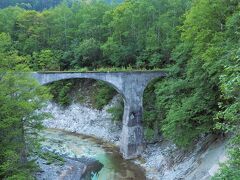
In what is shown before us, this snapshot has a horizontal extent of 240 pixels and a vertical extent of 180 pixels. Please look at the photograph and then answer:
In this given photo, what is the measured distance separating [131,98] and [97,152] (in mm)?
5443

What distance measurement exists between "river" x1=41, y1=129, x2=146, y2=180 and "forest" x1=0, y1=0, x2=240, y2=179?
3897 mm

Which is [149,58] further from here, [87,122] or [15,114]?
[15,114]

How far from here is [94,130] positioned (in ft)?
109

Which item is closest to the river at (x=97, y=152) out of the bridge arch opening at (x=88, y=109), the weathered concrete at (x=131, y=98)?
the bridge arch opening at (x=88, y=109)

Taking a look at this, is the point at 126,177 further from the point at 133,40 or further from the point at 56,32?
the point at 56,32

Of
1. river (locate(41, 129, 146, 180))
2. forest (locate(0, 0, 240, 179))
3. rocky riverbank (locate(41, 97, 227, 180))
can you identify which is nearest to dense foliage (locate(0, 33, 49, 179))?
forest (locate(0, 0, 240, 179))

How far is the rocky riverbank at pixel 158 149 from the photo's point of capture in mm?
18234

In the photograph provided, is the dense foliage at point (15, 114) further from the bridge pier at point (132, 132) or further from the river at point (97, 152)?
the bridge pier at point (132, 132)

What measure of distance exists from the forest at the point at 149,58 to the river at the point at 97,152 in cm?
390

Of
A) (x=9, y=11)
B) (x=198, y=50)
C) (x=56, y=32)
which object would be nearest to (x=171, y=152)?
(x=198, y=50)

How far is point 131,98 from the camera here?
28.2 m

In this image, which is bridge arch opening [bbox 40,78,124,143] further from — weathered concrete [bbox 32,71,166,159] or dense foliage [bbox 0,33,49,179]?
dense foliage [bbox 0,33,49,179]

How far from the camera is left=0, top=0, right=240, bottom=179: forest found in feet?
53.4

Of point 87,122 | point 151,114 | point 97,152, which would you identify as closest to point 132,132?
point 151,114
